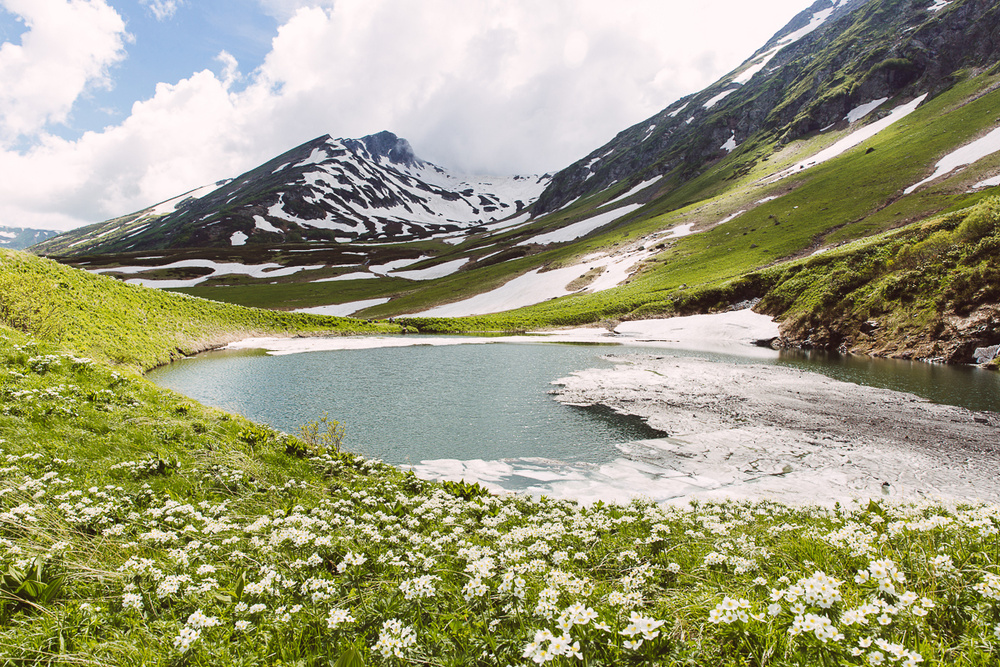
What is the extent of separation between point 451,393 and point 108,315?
26280 mm

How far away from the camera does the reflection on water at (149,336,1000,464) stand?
16.3 metres

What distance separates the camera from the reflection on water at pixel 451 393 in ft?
53.4

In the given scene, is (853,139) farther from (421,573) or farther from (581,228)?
(421,573)

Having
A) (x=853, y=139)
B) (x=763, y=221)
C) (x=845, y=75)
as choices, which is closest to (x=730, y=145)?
(x=845, y=75)

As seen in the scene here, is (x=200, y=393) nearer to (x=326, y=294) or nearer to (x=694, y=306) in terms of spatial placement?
(x=694, y=306)

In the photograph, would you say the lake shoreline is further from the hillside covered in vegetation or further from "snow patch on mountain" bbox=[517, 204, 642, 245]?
"snow patch on mountain" bbox=[517, 204, 642, 245]

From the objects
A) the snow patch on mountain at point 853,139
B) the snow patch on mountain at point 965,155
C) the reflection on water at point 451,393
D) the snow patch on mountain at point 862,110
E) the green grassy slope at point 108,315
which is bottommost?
the reflection on water at point 451,393

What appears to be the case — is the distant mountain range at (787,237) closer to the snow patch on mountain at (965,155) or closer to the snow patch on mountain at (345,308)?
the snow patch on mountain at (965,155)

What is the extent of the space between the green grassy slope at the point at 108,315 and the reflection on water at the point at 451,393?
9.26ft

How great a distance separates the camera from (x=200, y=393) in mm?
22609

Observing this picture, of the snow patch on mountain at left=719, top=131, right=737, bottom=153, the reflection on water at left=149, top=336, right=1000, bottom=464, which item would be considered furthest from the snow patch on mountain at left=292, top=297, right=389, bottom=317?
the snow patch on mountain at left=719, top=131, right=737, bottom=153

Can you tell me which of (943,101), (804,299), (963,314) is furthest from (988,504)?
(943,101)

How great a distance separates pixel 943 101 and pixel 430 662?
147m

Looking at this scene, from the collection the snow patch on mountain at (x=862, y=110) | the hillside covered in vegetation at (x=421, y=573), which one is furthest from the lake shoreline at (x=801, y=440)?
the snow patch on mountain at (x=862, y=110)
